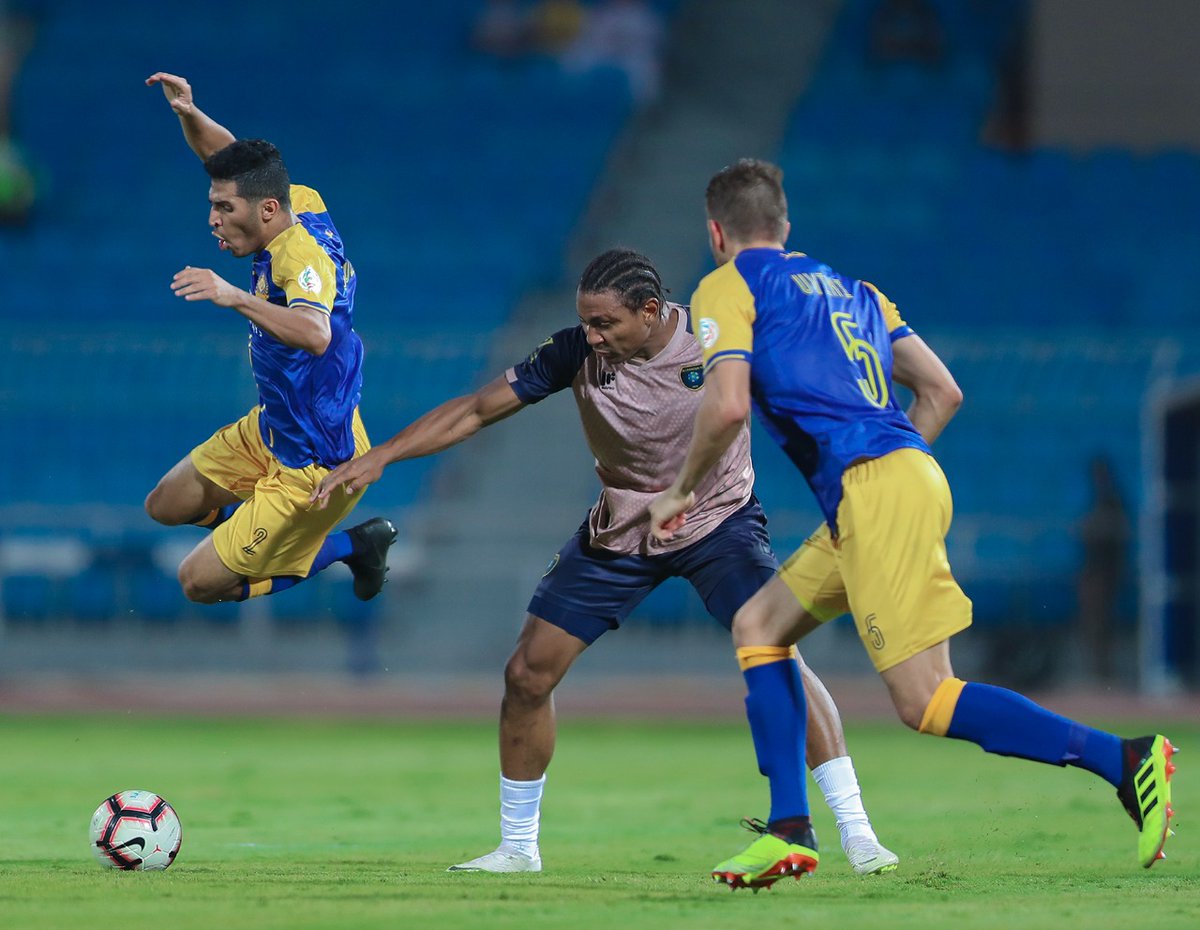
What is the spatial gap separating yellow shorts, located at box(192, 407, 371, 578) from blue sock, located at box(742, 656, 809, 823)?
225 centimetres

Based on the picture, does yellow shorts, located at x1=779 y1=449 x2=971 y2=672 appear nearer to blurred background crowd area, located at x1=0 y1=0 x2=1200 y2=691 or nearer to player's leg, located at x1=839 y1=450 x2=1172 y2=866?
player's leg, located at x1=839 y1=450 x2=1172 y2=866

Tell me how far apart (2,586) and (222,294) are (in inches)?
444

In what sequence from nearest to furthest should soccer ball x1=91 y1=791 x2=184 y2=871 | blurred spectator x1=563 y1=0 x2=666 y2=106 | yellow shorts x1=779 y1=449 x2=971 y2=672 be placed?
yellow shorts x1=779 y1=449 x2=971 y2=672 → soccer ball x1=91 y1=791 x2=184 y2=871 → blurred spectator x1=563 y1=0 x2=666 y2=106

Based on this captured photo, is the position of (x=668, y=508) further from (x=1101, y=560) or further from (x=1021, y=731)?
(x=1101, y=560)

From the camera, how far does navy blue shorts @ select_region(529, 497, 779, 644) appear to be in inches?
285

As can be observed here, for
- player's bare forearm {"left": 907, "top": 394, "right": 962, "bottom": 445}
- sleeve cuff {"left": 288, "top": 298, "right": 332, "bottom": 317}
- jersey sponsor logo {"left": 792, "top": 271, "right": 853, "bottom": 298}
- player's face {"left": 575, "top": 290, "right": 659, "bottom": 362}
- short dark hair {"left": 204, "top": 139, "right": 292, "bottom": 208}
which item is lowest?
player's bare forearm {"left": 907, "top": 394, "right": 962, "bottom": 445}

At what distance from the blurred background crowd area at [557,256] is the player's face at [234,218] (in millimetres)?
9667

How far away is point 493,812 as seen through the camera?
962 centimetres

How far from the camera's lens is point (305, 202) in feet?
26.8

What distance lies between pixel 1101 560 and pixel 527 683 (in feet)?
36.2

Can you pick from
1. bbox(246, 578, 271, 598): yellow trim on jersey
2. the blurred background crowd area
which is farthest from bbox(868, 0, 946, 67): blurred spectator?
bbox(246, 578, 271, 598): yellow trim on jersey

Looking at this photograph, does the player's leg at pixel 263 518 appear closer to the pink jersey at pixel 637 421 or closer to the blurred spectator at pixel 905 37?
the pink jersey at pixel 637 421

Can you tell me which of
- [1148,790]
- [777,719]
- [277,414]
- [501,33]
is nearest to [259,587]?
[277,414]

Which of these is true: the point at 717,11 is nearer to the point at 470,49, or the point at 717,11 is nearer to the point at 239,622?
the point at 470,49
